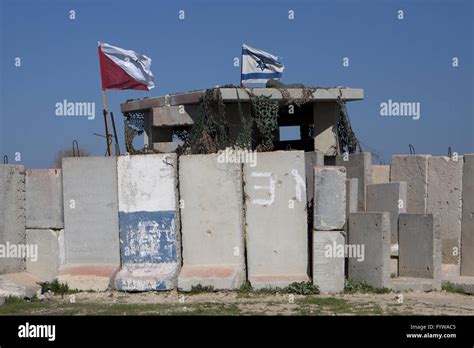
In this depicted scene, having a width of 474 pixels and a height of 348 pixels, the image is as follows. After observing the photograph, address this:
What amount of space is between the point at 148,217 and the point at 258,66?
551 centimetres

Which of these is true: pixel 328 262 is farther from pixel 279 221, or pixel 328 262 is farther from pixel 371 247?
pixel 279 221

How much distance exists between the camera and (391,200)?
13812 millimetres

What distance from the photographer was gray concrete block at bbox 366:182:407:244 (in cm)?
1362

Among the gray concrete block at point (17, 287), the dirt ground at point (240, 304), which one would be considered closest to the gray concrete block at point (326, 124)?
the dirt ground at point (240, 304)

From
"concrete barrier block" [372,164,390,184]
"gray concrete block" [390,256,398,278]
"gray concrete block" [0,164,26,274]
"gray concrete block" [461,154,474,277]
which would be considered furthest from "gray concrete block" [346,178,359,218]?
"gray concrete block" [0,164,26,274]

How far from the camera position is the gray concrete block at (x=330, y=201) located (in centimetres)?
1218

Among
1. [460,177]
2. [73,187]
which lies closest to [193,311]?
[73,187]

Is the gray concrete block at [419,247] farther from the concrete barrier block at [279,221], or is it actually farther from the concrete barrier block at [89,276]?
the concrete barrier block at [89,276]

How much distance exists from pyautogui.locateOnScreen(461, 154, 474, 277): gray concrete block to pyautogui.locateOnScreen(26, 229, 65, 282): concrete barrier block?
7.42 m

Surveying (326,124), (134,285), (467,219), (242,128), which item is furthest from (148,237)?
(326,124)

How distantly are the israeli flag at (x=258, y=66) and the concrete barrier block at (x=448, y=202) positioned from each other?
179 inches

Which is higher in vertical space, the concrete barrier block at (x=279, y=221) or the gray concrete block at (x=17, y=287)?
the concrete barrier block at (x=279, y=221)
